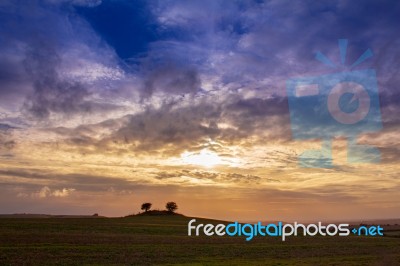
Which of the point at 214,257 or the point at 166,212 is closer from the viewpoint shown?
the point at 214,257

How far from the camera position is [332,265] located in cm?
3528

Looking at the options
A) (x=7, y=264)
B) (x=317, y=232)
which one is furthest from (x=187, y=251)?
(x=317, y=232)

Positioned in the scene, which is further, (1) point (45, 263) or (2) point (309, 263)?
(2) point (309, 263)

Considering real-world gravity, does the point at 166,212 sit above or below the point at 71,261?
above

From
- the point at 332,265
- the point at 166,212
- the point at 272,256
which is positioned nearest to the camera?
the point at 332,265

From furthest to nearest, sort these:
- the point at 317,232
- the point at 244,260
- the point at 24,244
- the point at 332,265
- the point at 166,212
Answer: the point at 166,212 → the point at 317,232 → the point at 24,244 → the point at 244,260 → the point at 332,265

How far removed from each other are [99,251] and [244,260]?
53.7ft

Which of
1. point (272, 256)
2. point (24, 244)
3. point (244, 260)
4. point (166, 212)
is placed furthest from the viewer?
point (166, 212)

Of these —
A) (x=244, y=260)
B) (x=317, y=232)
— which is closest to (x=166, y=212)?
(x=317, y=232)

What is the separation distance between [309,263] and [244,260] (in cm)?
633

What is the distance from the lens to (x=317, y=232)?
3642 inches

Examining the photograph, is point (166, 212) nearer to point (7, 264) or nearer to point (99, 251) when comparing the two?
point (99, 251)

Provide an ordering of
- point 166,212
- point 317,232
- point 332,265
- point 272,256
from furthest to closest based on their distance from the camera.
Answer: point 166,212 < point 317,232 < point 272,256 < point 332,265

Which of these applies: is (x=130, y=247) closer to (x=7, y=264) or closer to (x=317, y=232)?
(x=7, y=264)
